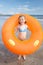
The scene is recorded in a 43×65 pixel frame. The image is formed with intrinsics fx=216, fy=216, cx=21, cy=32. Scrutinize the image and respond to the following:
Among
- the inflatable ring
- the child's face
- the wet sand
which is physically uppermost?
the child's face

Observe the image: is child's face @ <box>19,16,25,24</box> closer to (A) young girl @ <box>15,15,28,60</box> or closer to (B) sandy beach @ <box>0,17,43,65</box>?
(A) young girl @ <box>15,15,28,60</box>

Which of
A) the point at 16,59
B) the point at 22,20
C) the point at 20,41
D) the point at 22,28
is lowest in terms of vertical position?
the point at 16,59

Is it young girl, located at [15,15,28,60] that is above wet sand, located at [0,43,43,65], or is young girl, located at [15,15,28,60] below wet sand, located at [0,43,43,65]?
above

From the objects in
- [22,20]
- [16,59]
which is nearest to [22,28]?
[22,20]

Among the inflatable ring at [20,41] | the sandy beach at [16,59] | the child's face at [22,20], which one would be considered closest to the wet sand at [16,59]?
the sandy beach at [16,59]

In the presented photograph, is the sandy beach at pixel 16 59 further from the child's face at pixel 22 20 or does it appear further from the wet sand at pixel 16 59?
the child's face at pixel 22 20

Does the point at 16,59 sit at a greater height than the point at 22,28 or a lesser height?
lesser

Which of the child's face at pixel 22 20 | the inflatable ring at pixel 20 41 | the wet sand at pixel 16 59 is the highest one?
the child's face at pixel 22 20

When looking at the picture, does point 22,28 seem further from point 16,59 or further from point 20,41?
point 16,59

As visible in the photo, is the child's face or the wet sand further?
the child's face

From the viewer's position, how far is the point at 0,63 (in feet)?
8.31

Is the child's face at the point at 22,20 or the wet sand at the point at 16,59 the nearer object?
the wet sand at the point at 16,59

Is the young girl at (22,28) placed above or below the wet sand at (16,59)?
above

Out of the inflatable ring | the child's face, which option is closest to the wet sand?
the inflatable ring
